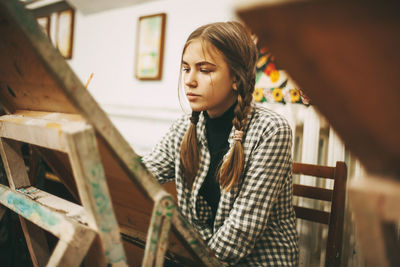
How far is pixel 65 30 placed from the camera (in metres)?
2.81

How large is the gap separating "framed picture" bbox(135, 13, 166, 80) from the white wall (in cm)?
5

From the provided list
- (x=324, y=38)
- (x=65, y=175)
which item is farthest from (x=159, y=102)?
(x=324, y=38)

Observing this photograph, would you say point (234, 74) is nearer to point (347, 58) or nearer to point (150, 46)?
point (347, 58)

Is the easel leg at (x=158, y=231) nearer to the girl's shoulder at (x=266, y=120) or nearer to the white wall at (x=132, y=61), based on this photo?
the girl's shoulder at (x=266, y=120)

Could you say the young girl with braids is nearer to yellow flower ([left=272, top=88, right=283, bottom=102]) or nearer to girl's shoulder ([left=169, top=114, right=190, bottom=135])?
girl's shoulder ([left=169, top=114, right=190, bottom=135])

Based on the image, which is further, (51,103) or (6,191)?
(6,191)

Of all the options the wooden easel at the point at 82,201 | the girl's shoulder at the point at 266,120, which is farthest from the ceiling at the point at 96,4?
the wooden easel at the point at 82,201

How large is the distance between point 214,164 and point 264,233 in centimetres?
28

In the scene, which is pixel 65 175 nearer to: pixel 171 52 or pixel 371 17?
pixel 371 17

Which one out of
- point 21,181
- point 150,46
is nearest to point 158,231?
point 21,181

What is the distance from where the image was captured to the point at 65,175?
0.79 m

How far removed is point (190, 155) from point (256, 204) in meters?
0.33

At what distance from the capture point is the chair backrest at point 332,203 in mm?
1116

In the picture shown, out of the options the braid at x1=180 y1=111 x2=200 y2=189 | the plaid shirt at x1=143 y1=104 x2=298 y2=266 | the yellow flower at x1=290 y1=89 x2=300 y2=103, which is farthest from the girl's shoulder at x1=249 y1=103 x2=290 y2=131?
the yellow flower at x1=290 y1=89 x2=300 y2=103
